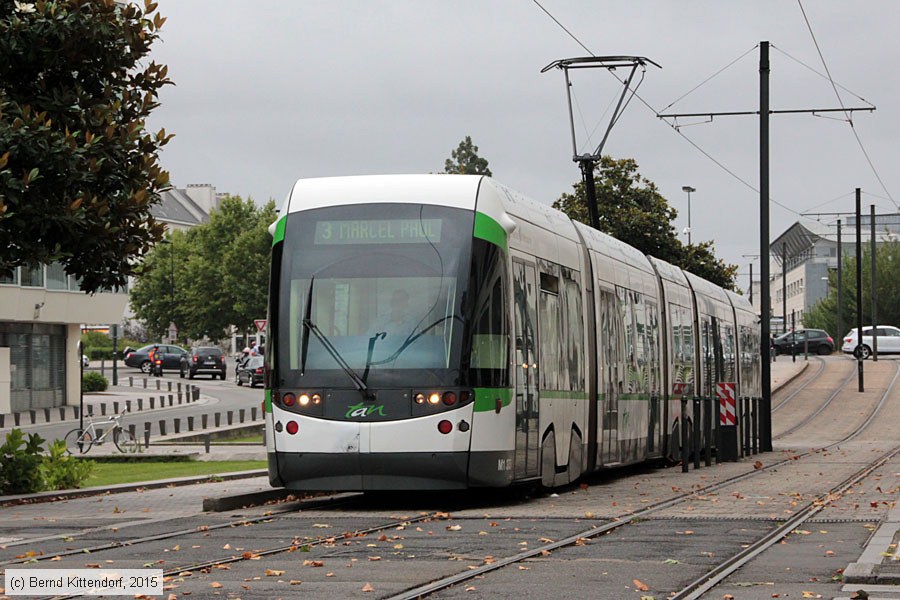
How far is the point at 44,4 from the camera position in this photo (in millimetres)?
18969

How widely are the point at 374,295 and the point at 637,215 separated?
5435 cm

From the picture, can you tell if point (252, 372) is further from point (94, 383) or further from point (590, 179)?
point (590, 179)

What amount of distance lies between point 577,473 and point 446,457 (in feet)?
14.5

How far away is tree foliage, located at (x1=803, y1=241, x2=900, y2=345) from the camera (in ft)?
340

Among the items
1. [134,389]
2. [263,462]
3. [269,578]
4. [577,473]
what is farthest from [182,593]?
[134,389]

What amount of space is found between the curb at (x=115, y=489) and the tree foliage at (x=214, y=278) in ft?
301

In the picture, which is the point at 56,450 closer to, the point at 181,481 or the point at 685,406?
the point at 181,481

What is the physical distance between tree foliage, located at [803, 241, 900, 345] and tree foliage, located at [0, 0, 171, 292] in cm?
8701

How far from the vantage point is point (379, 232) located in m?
16.7

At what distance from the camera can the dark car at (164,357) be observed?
297ft

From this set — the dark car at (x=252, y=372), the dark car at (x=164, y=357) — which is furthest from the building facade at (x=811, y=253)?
the dark car at (x=252, y=372)

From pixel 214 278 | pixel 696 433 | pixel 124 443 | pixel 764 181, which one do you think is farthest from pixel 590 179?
pixel 214 278

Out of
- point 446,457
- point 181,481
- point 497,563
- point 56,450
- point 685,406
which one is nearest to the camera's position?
point 497,563

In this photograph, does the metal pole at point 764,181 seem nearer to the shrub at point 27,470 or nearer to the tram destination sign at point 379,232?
the shrub at point 27,470
